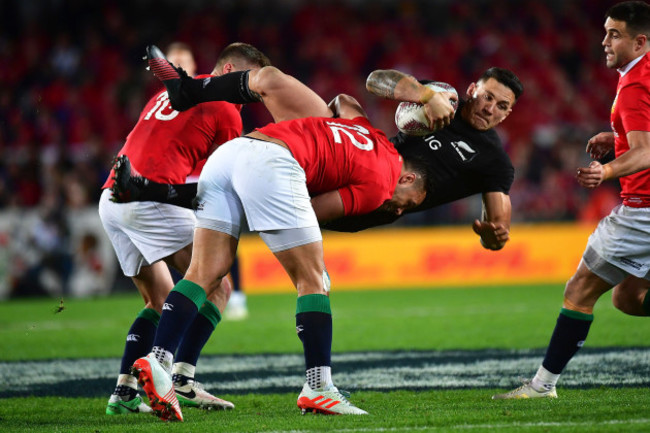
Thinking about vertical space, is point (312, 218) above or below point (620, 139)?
below

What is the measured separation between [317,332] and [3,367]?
410 cm

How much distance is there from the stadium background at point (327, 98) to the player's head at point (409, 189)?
881cm

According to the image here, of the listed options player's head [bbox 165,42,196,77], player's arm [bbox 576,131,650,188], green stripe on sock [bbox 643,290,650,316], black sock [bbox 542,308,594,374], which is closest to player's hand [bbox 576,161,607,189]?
player's arm [bbox 576,131,650,188]

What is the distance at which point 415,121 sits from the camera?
191 inches

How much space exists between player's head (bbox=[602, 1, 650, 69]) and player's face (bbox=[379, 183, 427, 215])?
1.50 metres

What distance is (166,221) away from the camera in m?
5.04

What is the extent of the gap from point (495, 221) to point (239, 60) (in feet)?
6.33

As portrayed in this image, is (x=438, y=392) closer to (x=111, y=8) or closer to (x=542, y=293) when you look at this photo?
(x=542, y=293)

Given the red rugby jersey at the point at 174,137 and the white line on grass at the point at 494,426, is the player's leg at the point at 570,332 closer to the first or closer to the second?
the white line on grass at the point at 494,426

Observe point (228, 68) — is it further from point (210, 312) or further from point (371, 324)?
point (371, 324)

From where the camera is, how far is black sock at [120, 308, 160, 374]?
16.2 ft

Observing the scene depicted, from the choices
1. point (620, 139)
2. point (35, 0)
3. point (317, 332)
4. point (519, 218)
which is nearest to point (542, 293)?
point (519, 218)

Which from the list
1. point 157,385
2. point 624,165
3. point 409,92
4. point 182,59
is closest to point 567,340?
point 624,165

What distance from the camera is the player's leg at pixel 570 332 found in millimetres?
4949
